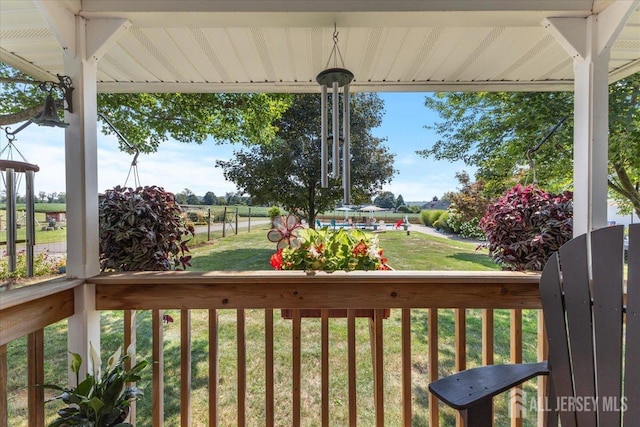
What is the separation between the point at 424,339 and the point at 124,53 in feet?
11.2

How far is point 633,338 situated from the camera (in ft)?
2.88

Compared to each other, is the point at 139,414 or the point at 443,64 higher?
the point at 443,64

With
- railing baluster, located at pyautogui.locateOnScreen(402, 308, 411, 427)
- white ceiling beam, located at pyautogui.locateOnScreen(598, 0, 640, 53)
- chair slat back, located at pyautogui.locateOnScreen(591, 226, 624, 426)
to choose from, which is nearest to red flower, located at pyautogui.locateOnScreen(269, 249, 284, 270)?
railing baluster, located at pyautogui.locateOnScreen(402, 308, 411, 427)

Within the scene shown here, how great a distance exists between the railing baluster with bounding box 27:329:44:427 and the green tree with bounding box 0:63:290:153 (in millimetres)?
2940

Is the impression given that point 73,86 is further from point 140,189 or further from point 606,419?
point 606,419

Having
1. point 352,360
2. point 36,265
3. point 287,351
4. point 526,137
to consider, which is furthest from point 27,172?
point 526,137

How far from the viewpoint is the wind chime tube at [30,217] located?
3.92 feet

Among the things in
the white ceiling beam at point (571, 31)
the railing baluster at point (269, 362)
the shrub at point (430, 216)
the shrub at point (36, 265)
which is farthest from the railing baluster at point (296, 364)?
the shrub at point (430, 216)

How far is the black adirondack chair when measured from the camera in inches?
34.2

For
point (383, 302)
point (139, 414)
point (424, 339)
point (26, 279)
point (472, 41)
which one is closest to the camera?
point (26, 279)

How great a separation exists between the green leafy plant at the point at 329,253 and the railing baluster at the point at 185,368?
51cm

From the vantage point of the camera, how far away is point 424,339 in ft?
9.43

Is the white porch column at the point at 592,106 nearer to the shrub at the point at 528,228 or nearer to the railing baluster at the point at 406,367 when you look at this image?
the shrub at the point at 528,228

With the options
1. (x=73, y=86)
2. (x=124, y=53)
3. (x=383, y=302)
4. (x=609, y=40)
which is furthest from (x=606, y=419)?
(x=124, y=53)
